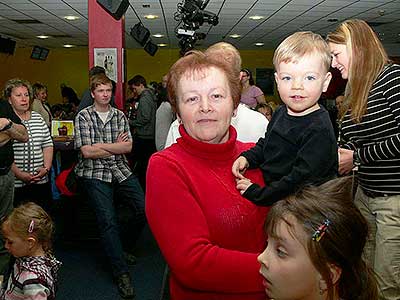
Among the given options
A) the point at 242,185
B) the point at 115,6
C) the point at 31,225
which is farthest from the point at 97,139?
the point at 242,185

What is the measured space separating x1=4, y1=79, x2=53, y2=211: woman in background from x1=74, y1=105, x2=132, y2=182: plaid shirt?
480 millimetres

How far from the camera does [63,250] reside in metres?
4.77

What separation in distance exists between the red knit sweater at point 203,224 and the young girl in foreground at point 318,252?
0.06 metres

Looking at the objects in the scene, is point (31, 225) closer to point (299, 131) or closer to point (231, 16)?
point (299, 131)

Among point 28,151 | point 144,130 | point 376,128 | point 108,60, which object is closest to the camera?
point 376,128

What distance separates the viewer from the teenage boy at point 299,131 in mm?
1446

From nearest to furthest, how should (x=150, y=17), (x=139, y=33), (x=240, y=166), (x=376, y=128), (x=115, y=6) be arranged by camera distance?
1. (x=240, y=166)
2. (x=376, y=128)
3. (x=115, y=6)
4. (x=139, y=33)
5. (x=150, y=17)

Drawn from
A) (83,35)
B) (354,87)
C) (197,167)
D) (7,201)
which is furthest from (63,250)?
(83,35)

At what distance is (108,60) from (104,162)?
82.8 inches

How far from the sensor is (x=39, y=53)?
16.6 metres

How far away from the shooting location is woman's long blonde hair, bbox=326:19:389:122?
2.27 m

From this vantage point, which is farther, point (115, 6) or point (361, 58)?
point (115, 6)

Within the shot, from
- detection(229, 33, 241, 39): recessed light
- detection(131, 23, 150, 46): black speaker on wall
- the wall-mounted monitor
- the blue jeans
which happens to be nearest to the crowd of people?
the blue jeans

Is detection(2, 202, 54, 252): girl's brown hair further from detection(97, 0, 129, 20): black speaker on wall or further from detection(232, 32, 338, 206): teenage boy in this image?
detection(97, 0, 129, 20): black speaker on wall
